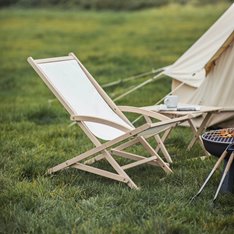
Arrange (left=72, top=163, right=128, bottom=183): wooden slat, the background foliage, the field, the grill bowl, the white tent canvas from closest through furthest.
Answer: the field < the grill bowl < (left=72, top=163, right=128, bottom=183): wooden slat < the white tent canvas < the background foliage

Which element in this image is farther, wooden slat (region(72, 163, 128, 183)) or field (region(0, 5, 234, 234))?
wooden slat (region(72, 163, 128, 183))

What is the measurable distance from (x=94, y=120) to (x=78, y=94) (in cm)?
63

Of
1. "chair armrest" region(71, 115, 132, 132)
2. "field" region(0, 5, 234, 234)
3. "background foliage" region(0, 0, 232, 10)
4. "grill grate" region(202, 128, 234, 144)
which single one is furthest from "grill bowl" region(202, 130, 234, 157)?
"background foliage" region(0, 0, 232, 10)

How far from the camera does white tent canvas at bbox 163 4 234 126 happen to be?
21.6ft

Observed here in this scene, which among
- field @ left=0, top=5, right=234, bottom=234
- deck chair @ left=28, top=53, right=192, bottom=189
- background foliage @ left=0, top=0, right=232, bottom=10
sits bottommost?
background foliage @ left=0, top=0, right=232, bottom=10

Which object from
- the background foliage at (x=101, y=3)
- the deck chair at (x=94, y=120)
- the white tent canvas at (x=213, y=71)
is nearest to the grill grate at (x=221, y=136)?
the deck chair at (x=94, y=120)

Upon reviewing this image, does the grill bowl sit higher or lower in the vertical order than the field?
higher

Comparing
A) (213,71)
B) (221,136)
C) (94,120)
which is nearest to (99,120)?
(94,120)

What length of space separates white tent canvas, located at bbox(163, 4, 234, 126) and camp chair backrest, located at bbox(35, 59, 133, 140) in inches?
49.2

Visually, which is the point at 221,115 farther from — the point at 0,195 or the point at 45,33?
the point at 45,33

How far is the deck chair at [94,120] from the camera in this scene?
500cm

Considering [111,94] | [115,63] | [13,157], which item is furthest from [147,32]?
[13,157]

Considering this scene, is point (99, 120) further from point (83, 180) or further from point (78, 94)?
point (78, 94)

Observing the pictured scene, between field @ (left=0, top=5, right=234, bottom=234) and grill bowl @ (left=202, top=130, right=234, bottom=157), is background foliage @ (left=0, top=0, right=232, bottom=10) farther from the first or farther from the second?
grill bowl @ (left=202, top=130, right=234, bottom=157)
